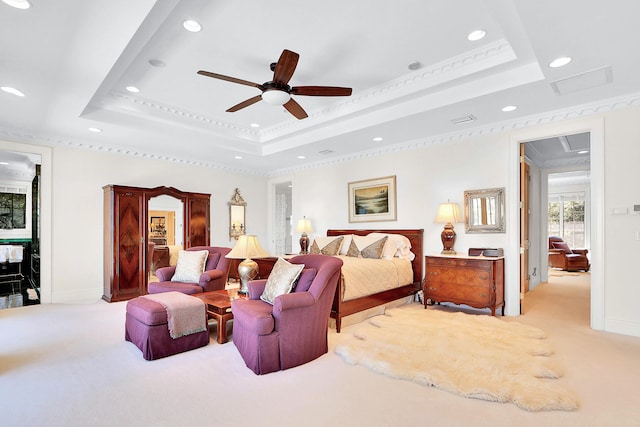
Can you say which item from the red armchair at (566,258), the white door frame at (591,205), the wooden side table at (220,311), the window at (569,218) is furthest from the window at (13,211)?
the window at (569,218)

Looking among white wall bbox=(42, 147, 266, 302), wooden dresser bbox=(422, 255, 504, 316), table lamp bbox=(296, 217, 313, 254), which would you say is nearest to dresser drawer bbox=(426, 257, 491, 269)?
wooden dresser bbox=(422, 255, 504, 316)

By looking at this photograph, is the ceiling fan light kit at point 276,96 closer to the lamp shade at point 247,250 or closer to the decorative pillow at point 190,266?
the lamp shade at point 247,250

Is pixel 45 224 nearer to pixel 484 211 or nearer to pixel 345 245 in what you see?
pixel 345 245

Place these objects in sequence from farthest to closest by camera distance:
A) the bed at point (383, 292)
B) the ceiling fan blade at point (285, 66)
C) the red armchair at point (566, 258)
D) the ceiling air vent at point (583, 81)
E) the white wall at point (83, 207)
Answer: the red armchair at point (566, 258), the white wall at point (83, 207), the bed at point (383, 292), the ceiling air vent at point (583, 81), the ceiling fan blade at point (285, 66)

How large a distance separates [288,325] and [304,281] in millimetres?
519

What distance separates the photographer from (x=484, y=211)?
468 cm

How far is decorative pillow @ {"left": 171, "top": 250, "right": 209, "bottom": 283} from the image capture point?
452 cm

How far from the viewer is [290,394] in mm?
2367

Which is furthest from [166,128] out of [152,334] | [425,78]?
[425,78]

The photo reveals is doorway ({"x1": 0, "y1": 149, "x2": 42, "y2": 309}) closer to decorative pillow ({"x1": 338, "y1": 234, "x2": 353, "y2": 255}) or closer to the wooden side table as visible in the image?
the wooden side table

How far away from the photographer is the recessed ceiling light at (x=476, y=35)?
9.72 ft

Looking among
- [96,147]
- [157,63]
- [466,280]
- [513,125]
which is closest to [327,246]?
[466,280]

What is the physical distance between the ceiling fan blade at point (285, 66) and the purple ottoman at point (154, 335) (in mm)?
2347

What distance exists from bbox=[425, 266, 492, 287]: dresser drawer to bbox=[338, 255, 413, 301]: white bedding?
0.37 meters
